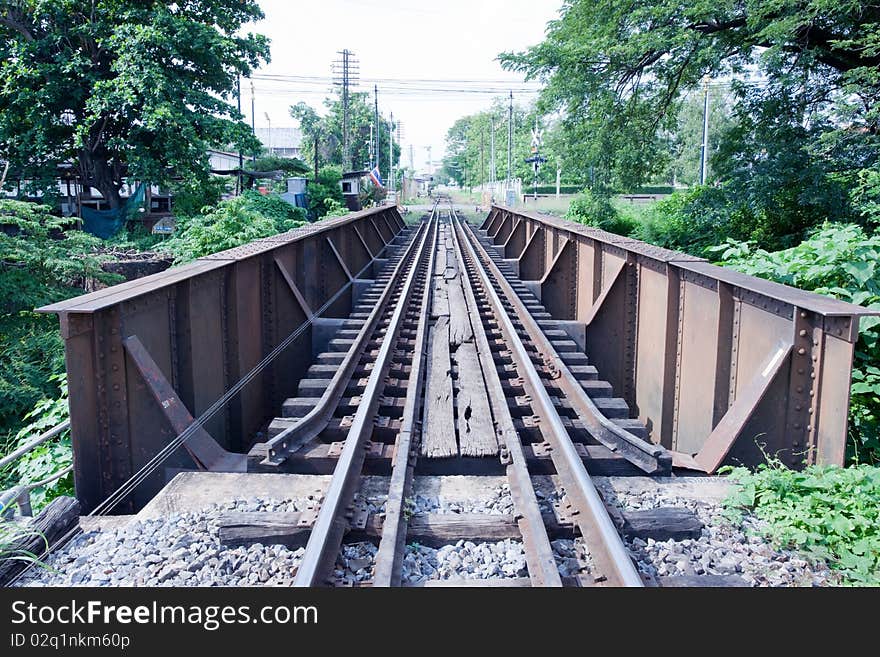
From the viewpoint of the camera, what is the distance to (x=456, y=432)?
4.93m

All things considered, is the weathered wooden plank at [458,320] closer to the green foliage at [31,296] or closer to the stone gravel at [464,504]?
the stone gravel at [464,504]

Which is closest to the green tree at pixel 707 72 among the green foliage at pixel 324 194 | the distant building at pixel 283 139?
the green foliage at pixel 324 194

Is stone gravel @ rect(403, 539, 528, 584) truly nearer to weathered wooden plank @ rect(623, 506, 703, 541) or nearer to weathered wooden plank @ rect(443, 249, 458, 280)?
weathered wooden plank @ rect(623, 506, 703, 541)

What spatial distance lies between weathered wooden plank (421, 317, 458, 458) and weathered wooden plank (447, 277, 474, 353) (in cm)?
11

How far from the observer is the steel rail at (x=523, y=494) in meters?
3.14

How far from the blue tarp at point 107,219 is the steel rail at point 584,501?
2210 centimetres

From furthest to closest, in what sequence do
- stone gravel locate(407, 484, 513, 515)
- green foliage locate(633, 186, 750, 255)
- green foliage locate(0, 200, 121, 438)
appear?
green foliage locate(633, 186, 750, 255)
green foliage locate(0, 200, 121, 438)
stone gravel locate(407, 484, 513, 515)

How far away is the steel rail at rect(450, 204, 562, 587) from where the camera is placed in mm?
3143

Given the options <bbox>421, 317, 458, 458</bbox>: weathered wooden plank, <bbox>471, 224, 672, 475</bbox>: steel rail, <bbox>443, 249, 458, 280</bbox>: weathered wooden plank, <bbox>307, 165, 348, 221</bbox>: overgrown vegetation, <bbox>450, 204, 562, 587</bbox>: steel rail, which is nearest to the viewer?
<bbox>450, 204, 562, 587</bbox>: steel rail

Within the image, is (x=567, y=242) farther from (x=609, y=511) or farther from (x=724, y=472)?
(x=609, y=511)

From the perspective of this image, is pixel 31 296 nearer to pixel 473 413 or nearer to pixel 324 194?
pixel 473 413

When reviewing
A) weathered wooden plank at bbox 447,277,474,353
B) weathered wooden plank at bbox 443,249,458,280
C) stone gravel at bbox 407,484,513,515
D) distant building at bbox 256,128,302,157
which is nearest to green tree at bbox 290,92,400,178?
distant building at bbox 256,128,302,157
